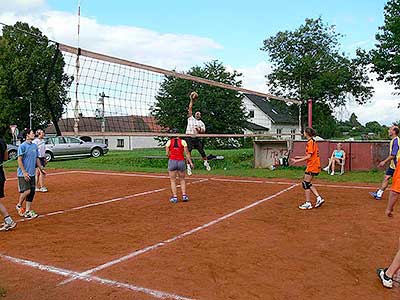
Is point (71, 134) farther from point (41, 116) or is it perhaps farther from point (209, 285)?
point (41, 116)

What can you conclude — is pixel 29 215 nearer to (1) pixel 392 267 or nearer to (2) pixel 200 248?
(2) pixel 200 248

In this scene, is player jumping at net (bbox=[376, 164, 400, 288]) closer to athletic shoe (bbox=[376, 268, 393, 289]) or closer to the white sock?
athletic shoe (bbox=[376, 268, 393, 289])

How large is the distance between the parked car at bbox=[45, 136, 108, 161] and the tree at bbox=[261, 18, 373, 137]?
18115 millimetres

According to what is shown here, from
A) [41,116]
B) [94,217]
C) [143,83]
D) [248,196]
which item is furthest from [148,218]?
[41,116]

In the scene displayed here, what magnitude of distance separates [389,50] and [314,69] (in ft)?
20.7

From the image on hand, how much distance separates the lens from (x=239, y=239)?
6.38 m

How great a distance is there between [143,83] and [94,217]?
13.0 ft

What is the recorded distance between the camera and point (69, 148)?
2739 cm

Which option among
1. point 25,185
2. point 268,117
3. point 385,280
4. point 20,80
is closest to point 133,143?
point 268,117

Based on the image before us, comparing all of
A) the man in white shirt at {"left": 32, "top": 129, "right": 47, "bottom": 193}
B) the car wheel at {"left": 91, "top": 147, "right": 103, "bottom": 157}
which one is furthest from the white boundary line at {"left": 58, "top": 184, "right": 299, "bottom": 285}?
the car wheel at {"left": 91, "top": 147, "right": 103, "bottom": 157}

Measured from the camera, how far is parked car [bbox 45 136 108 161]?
26.4 m

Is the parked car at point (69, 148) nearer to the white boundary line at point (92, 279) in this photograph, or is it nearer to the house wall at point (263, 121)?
the white boundary line at point (92, 279)

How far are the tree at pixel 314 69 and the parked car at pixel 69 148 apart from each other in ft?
59.4

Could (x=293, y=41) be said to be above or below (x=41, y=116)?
above
